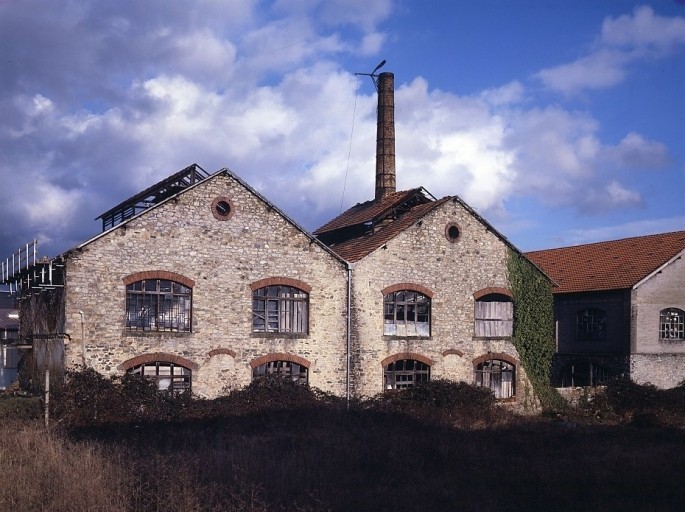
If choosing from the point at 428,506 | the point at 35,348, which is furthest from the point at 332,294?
the point at 428,506

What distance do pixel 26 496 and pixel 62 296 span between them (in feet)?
33.3

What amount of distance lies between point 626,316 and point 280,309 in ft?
46.5

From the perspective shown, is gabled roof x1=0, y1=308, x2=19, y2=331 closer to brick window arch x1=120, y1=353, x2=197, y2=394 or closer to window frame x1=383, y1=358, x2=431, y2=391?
brick window arch x1=120, y1=353, x2=197, y2=394

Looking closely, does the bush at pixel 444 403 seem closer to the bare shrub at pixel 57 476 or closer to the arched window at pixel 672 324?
the arched window at pixel 672 324

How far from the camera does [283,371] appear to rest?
907 inches

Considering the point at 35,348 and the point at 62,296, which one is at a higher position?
the point at 62,296

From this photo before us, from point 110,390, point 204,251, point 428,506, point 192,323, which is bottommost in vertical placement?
point 428,506

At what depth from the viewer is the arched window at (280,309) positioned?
22.9 metres

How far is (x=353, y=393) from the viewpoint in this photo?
2369 cm

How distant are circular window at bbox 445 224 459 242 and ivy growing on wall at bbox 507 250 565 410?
7.64 feet

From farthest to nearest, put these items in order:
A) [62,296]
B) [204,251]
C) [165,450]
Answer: [204,251]
[62,296]
[165,450]

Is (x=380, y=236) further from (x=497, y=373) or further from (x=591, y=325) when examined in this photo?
(x=591, y=325)

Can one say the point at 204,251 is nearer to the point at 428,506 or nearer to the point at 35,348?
the point at 35,348

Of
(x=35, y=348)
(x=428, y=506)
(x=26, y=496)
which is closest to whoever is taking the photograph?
→ (x=26, y=496)
